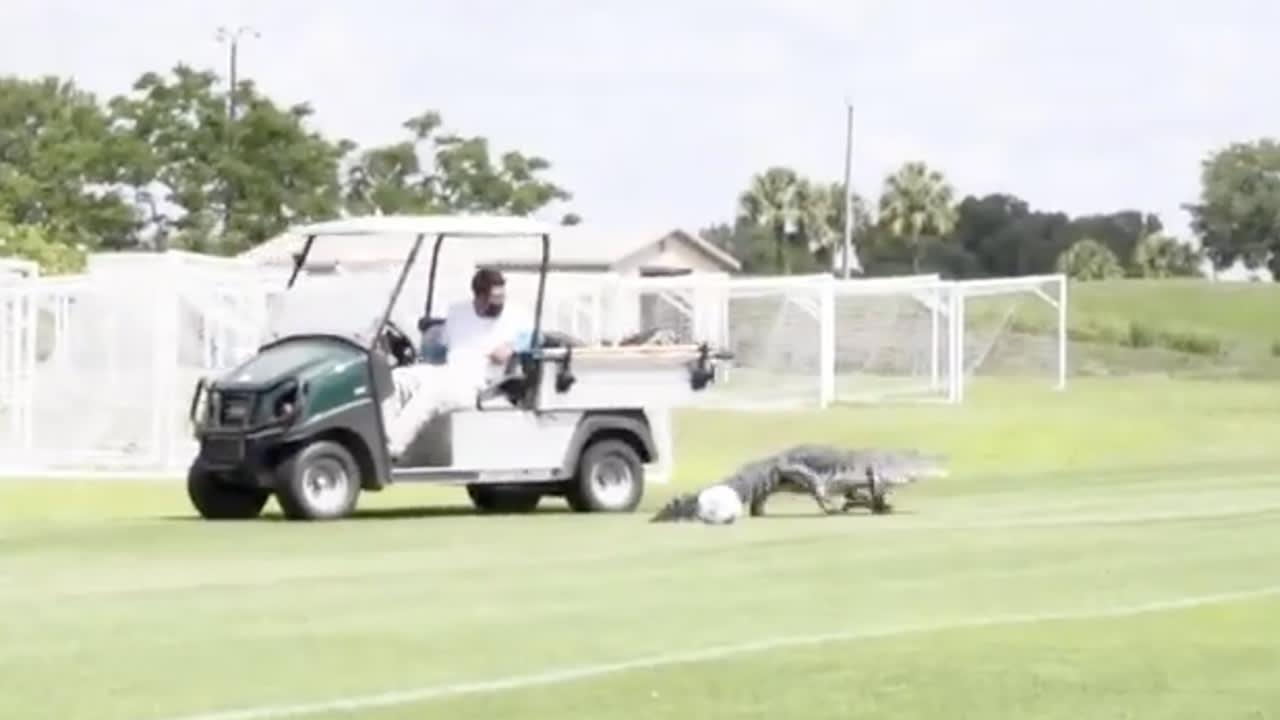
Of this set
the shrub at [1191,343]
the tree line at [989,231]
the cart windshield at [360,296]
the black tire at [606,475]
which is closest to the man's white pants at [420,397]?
the cart windshield at [360,296]

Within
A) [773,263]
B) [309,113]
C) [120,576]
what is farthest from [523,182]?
[120,576]

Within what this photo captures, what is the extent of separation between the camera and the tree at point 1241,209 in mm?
129375

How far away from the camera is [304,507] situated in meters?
21.4

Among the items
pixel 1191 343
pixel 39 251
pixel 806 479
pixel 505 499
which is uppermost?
pixel 39 251

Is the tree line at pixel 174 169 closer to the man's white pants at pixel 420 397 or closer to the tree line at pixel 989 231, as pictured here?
the tree line at pixel 989 231

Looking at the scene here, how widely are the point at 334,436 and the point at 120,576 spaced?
5712mm

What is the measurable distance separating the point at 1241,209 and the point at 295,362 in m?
112

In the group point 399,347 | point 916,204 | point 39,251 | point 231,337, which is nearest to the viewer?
point 399,347

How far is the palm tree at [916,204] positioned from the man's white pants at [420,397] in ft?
296

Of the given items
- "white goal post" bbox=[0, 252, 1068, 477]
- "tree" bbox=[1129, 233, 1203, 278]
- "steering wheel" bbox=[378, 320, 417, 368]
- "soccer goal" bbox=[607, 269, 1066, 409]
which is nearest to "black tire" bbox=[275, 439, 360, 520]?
"steering wheel" bbox=[378, 320, 417, 368]

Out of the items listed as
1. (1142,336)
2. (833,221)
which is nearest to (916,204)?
(833,221)

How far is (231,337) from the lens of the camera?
3356cm

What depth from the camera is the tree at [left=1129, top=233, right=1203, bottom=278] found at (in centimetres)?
12394

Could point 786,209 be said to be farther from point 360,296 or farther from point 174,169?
point 360,296
